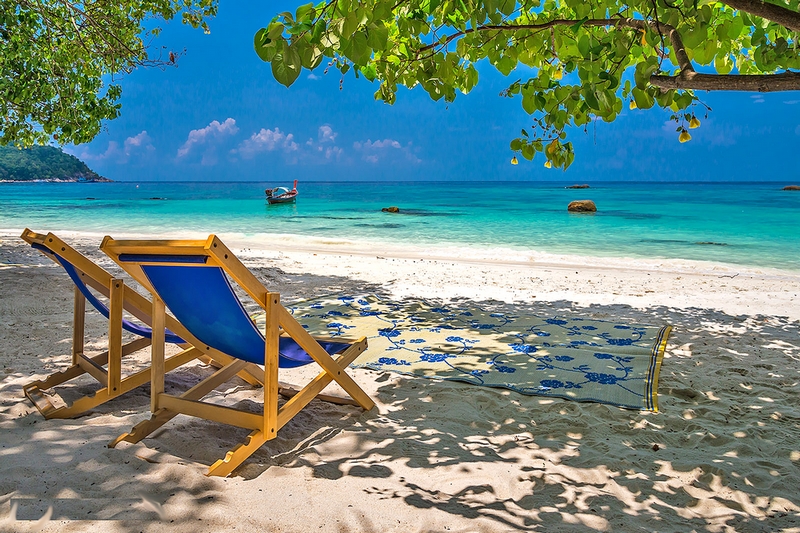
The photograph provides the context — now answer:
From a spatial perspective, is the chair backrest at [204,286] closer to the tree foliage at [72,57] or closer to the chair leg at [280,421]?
the chair leg at [280,421]

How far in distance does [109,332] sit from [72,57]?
6789 millimetres

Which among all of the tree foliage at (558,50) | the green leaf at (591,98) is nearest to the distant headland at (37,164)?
the tree foliage at (558,50)

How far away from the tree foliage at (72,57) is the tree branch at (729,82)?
556 cm

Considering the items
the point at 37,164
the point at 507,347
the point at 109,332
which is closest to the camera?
the point at 109,332

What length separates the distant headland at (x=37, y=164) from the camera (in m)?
77.4

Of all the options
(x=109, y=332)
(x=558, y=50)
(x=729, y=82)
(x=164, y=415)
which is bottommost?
(x=164, y=415)

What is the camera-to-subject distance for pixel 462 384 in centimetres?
356

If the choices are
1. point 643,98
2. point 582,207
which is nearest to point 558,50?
point 643,98

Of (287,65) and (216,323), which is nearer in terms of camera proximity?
(287,65)

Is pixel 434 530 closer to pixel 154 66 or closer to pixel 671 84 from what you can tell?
pixel 671 84

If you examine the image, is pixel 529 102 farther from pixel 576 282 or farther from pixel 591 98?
pixel 576 282

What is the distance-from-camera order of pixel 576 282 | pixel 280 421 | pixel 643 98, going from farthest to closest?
pixel 576 282 < pixel 643 98 < pixel 280 421

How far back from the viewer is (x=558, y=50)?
3.01 meters

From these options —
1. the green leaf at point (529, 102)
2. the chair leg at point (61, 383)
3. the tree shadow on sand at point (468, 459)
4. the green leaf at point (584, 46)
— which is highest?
the green leaf at point (584, 46)
